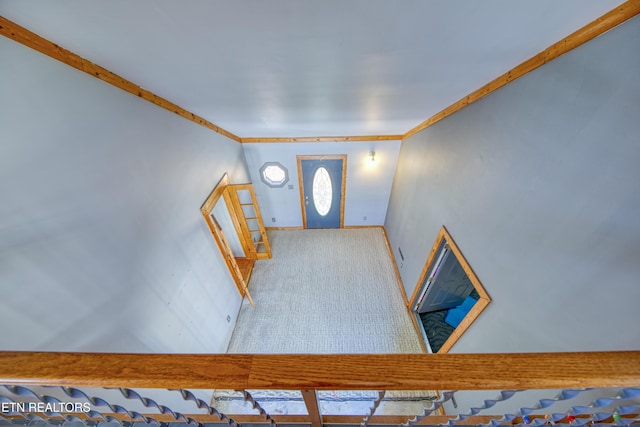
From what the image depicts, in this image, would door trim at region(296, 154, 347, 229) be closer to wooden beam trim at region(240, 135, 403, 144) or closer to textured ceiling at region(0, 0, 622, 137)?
wooden beam trim at region(240, 135, 403, 144)

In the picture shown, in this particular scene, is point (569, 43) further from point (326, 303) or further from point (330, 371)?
point (326, 303)

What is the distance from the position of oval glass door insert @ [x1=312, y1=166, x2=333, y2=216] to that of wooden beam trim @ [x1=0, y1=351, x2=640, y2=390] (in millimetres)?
3986

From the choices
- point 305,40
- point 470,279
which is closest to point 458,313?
point 470,279

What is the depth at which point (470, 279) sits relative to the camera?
1892 mm

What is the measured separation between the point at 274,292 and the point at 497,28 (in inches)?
148

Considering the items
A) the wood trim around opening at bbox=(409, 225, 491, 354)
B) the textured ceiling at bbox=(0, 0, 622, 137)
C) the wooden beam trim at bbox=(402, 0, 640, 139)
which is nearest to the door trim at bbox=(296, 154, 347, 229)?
the wood trim around opening at bbox=(409, 225, 491, 354)

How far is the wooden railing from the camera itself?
560mm

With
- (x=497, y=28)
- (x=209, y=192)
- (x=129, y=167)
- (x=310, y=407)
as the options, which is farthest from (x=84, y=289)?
(x=497, y=28)

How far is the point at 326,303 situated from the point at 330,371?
10.1 feet

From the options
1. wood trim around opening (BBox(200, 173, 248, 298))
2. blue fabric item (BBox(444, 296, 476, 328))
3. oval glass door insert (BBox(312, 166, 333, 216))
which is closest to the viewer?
wood trim around opening (BBox(200, 173, 248, 298))

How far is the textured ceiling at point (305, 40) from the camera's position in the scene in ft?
2.76

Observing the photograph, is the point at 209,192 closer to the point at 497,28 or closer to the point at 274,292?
the point at 274,292

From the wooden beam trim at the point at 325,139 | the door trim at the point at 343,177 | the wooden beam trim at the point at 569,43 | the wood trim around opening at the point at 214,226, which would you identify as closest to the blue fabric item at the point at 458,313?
the wooden beam trim at the point at 569,43

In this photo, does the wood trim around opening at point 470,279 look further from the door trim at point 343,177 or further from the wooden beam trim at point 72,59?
the wooden beam trim at point 72,59
